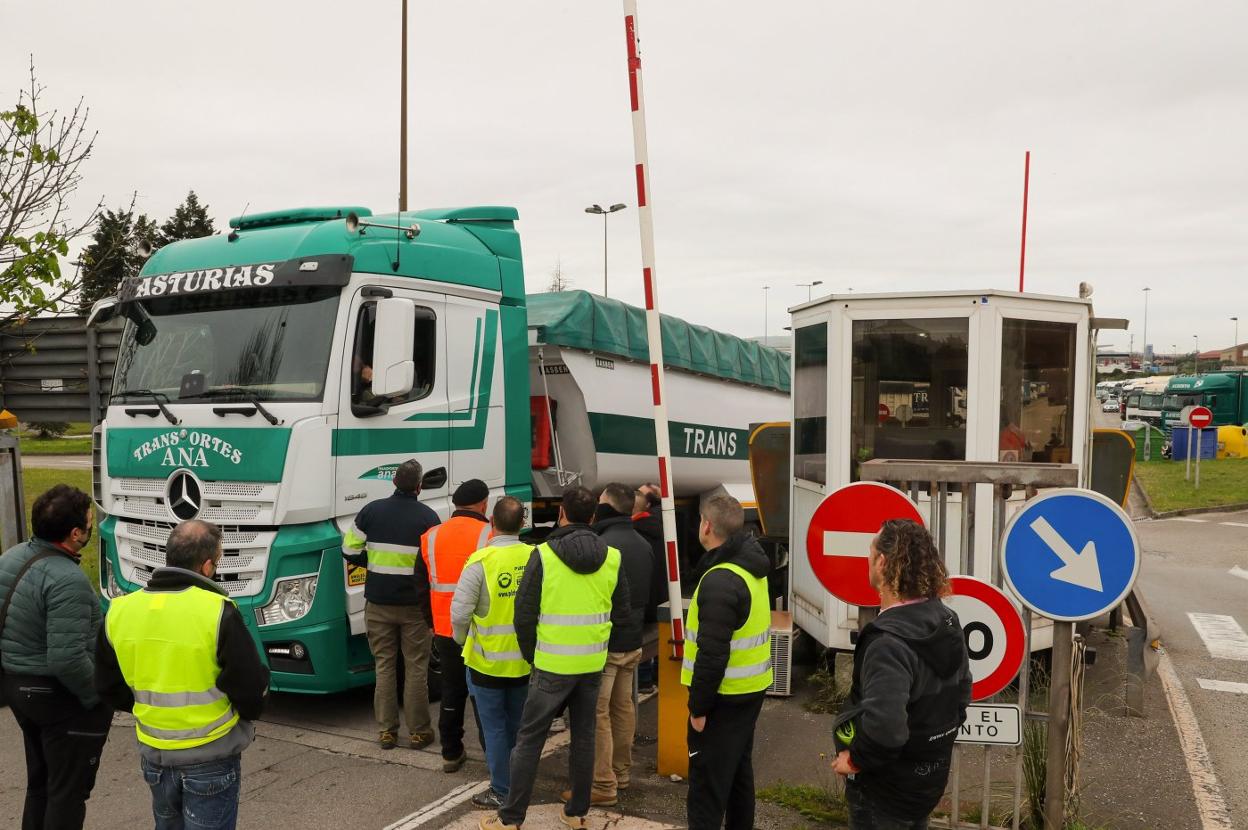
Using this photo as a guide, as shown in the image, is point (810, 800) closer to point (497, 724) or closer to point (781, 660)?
point (497, 724)

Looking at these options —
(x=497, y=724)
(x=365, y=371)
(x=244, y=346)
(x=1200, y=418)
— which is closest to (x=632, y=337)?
(x=365, y=371)

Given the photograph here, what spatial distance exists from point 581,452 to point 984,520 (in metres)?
3.38

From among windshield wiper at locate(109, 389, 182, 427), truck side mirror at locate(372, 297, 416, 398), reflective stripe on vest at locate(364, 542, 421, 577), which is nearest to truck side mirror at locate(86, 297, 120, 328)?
windshield wiper at locate(109, 389, 182, 427)

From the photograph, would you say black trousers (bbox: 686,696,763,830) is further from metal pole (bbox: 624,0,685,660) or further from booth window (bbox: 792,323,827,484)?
booth window (bbox: 792,323,827,484)

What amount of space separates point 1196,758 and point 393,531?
524cm

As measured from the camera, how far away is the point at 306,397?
6191 millimetres

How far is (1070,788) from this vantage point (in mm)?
4711

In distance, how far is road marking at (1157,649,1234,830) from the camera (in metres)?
5.12

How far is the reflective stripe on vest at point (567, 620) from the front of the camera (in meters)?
4.66

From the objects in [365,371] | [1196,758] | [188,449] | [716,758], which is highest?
[365,371]

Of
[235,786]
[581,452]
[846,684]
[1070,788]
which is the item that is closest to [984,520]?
[846,684]

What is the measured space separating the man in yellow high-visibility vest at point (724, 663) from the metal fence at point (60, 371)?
A: 17.4 ft

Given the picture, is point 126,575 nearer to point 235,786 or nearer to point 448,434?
point 448,434

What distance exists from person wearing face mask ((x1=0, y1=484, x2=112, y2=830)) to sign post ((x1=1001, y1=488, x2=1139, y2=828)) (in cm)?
395
